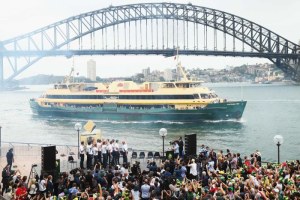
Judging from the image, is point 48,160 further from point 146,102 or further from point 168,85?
point 146,102

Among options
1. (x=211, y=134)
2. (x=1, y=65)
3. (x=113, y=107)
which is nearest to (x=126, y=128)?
(x=113, y=107)

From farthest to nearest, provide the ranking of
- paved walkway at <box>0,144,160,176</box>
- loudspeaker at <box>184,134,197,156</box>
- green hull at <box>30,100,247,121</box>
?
green hull at <box>30,100,247,121</box> → loudspeaker at <box>184,134,197,156</box> → paved walkway at <box>0,144,160,176</box>

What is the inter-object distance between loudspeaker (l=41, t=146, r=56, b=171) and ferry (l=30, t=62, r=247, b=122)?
34.0 metres

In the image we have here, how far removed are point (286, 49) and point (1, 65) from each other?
81.0m

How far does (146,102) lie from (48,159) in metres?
35.9

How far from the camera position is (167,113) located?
4938cm

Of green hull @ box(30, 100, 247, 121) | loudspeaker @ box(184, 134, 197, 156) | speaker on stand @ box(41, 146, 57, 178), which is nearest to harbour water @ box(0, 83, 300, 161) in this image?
green hull @ box(30, 100, 247, 121)

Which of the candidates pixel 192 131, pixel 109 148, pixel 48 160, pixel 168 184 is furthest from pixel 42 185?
pixel 192 131

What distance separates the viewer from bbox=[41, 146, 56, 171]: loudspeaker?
47.3 feet

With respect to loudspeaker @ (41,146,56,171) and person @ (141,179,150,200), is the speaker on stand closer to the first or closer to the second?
loudspeaker @ (41,146,56,171)

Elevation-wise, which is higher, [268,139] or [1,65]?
[1,65]

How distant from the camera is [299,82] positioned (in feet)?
420

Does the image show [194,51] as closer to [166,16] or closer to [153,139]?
[166,16]

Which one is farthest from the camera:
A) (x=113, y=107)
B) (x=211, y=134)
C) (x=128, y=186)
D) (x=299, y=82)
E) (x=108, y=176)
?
(x=299, y=82)
